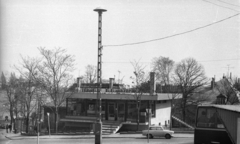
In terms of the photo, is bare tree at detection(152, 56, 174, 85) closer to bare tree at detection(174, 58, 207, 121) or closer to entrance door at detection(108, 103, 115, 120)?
bare tree at detection(174, 58, 207, 121)

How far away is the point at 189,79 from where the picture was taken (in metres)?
61.3

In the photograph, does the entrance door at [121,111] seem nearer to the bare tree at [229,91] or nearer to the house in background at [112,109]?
the house in background at [112,109]

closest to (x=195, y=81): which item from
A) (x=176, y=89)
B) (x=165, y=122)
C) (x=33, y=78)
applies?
(x=176, y=89)

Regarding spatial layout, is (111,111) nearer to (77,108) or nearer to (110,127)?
(77,108)

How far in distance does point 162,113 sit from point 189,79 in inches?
583

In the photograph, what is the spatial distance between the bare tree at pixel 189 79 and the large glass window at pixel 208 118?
132 ft

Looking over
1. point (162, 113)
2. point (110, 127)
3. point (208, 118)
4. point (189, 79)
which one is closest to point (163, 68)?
point (189, 79)

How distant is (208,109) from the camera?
18672mm

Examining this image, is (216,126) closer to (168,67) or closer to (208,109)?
(208,109)

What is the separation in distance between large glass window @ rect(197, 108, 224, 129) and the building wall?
993 inches

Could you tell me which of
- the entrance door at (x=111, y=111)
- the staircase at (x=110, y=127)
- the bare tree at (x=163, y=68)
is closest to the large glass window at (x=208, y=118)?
the staircase at (x=110, y=127)

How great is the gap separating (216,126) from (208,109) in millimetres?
904

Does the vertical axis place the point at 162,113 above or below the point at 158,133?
above

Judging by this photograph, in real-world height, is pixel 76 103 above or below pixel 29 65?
below
